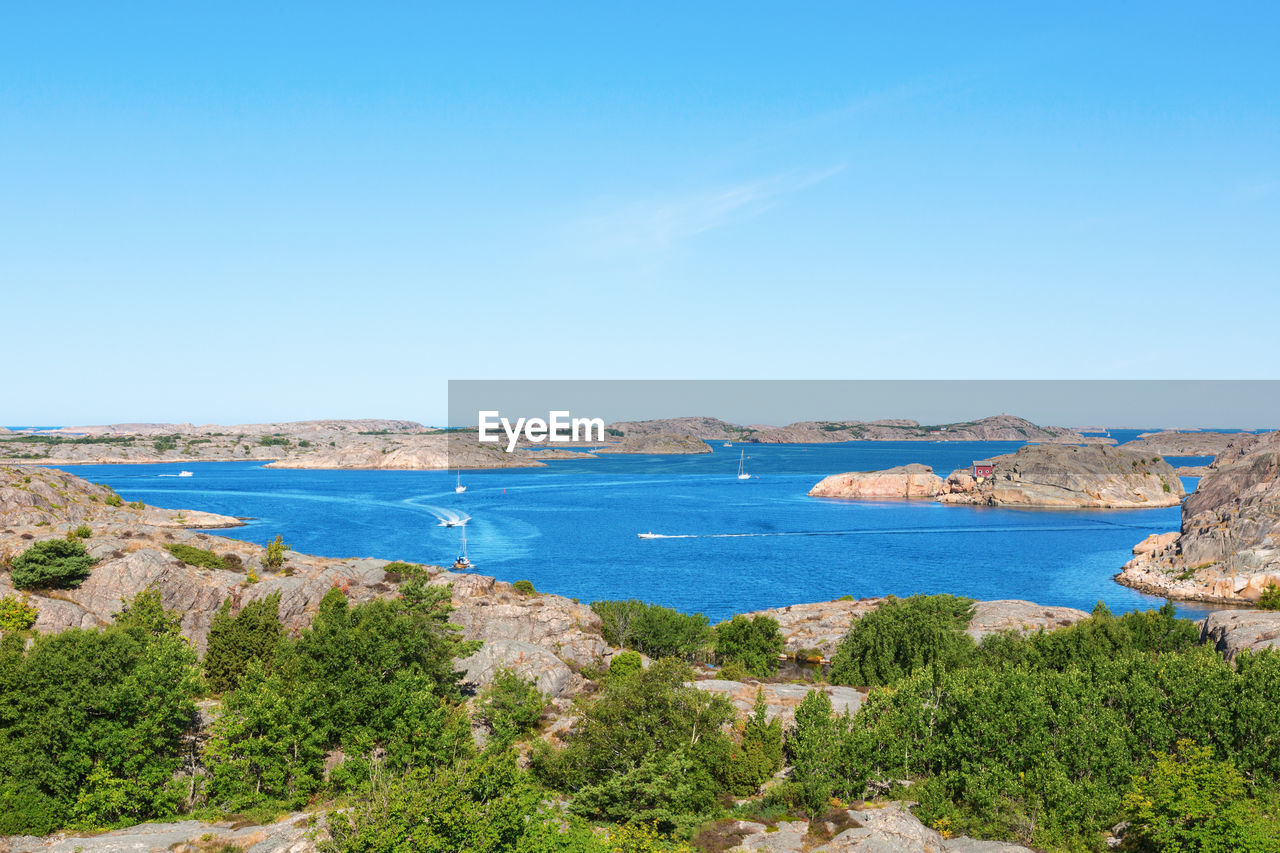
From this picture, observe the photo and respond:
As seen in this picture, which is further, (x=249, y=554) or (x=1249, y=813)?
(x=249, y=554)

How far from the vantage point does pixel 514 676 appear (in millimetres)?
37250

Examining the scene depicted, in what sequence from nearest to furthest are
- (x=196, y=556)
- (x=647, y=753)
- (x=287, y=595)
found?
(x=647, y=753) < (x=287, y=595) < (x=196, y=556)

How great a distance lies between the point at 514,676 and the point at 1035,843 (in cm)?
2260

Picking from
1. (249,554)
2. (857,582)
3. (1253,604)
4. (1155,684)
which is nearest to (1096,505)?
(1253,604)

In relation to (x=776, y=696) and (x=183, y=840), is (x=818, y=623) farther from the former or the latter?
(x=183, y=840)

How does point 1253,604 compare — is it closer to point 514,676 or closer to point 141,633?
point 514,676

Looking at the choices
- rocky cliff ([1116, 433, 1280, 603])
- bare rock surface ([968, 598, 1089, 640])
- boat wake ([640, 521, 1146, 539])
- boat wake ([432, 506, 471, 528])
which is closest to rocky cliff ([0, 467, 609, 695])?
bare rock surface ([968, 598, 1089, 640])

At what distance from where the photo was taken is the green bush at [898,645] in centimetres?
5014

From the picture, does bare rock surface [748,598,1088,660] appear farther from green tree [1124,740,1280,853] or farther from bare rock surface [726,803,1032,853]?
bare rock surface [726,803,1032,853]

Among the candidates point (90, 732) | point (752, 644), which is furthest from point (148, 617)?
point (752, 644)

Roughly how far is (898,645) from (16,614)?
53168 millimetres

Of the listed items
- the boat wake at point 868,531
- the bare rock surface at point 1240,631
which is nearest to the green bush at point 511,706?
the bare rock surface at point 1240,631

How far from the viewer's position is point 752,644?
58688 mm

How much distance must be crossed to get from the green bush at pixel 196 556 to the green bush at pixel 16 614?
39.8ft
